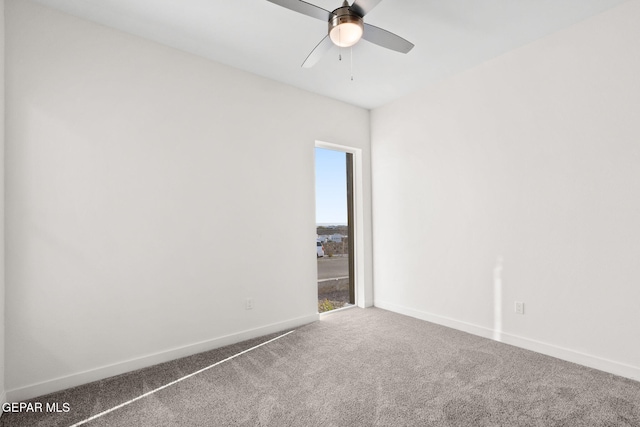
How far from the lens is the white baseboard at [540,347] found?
2.25 metres

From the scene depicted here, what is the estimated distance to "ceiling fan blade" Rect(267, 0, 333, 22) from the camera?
1.70 m

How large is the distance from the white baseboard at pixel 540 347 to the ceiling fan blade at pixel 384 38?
8.64 feet

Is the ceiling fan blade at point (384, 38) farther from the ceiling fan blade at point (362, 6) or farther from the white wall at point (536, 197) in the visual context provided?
the white wall at point (536, 197)

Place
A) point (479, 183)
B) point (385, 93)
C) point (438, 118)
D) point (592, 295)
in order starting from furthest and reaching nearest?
point (385, 93) → point (438, 118) → point (479, 183) → point (592, 295)

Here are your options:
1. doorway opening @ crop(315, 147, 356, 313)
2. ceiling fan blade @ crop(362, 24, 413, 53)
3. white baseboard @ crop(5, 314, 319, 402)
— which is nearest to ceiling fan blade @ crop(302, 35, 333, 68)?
ceiling fan blade @ crop(362, 24, 413, 53)

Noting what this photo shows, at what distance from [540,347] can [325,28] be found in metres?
3.17

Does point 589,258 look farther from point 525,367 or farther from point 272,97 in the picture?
point 272,97

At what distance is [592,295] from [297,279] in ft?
8.46

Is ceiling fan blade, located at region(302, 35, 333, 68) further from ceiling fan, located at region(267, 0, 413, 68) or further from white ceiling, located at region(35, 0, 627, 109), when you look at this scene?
white ceiling, located at region(35, 0, 627, 109)

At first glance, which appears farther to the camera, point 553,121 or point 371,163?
point 371,163

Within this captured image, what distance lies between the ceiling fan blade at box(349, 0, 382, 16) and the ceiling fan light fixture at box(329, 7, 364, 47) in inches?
1.0

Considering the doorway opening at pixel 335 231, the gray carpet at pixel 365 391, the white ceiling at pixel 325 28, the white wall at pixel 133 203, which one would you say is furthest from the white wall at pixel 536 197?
the white wall at pixel 133 203

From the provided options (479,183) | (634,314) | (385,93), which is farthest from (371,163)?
(634,314)

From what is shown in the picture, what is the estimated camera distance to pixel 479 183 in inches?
123
